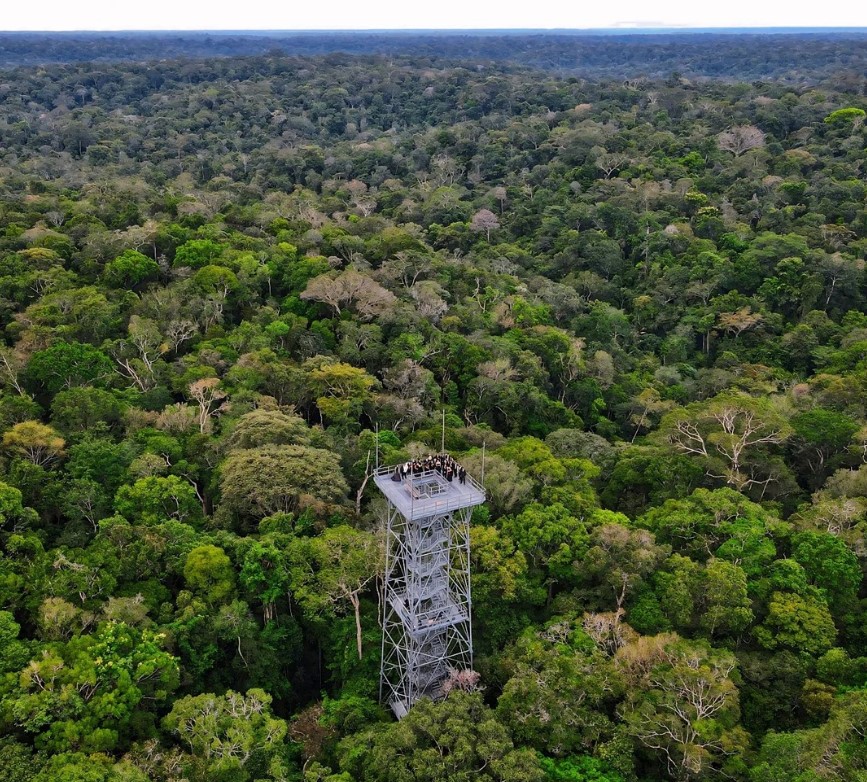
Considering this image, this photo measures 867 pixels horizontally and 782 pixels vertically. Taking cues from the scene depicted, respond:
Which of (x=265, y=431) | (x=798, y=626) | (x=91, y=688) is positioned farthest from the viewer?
(x=265, y=431)

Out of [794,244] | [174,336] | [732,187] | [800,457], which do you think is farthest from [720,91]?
[174,336]

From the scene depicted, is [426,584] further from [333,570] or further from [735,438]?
[735,438]

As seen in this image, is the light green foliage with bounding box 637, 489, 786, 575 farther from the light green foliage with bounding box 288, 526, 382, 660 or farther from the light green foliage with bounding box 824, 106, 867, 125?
the light green foliage with bounding box 824, 106, 867, 125

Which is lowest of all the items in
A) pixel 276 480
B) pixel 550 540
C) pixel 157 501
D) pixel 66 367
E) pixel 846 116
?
pixel 550 540

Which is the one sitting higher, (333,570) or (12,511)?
(12,511)

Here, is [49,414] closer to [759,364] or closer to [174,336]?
[174,336]

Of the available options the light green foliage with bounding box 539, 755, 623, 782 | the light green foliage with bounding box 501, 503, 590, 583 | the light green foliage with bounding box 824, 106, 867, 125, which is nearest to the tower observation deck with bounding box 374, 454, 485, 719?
the light green foliage with bounding box 501, 503, 590, 583

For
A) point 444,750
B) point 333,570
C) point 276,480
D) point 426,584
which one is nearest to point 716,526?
point 426,584

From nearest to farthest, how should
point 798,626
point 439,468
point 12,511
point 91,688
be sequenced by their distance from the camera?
point 91,688
point 798,626
point 439,468
point 12,511

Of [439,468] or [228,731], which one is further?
[439,468]
